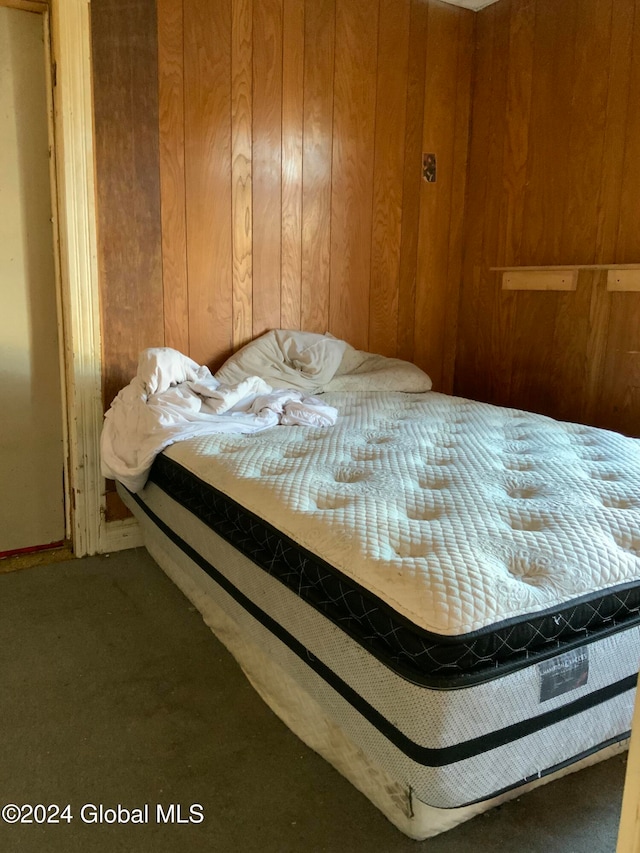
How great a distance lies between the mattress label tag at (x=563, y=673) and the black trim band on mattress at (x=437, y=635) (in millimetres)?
16

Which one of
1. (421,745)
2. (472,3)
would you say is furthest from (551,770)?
(472,3)

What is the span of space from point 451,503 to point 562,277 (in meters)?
1.66

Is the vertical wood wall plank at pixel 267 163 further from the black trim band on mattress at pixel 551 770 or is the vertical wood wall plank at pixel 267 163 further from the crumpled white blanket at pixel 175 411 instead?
the black trim band on mattress at pixel 551 770

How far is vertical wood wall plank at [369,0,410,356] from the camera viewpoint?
278 cm

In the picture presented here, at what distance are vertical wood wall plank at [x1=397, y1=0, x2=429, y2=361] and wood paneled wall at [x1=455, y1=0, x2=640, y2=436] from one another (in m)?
0.29

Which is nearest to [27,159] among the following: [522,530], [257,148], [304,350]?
[257,148]

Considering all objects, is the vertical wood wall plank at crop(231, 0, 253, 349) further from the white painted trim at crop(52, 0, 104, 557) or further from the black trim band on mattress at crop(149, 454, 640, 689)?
the black trim band on mattress at crop(149, 454, 640, 689)

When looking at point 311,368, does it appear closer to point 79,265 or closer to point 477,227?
point 79,265

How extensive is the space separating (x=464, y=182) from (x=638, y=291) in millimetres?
1073

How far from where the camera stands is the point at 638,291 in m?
2.40

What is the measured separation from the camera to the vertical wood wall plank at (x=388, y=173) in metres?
2.78

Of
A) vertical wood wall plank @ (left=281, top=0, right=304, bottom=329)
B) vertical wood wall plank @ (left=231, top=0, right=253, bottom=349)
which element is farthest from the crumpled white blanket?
vertical wood wall plank @ (left=281, top=0, right=304, bottom=329)

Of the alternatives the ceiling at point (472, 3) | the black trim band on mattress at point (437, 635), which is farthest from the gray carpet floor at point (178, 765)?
the ceiling at point (472, 3)

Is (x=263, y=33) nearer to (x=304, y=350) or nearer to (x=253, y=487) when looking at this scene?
(x=304, y=350)
